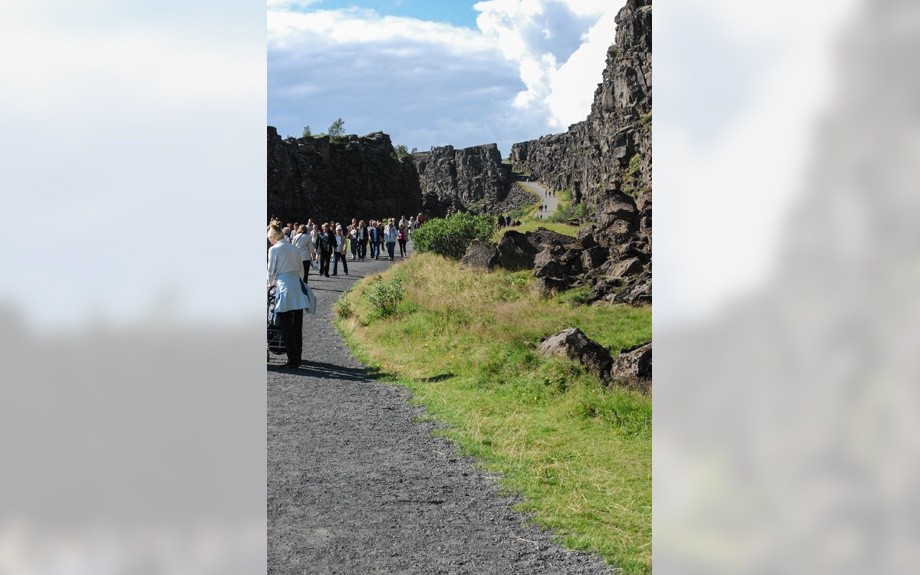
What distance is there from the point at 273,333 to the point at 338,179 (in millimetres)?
45592

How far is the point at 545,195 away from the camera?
341 ft

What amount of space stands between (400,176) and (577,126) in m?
44.4

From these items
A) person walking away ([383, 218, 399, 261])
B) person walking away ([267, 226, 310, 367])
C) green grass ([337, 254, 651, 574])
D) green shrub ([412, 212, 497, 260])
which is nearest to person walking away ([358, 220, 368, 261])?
person walking away ([383, 218, 399, 261])

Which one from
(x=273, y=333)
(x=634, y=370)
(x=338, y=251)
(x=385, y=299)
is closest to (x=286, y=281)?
(x=273, y=333)

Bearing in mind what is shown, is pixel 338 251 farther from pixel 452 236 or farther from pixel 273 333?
pixel 273 333

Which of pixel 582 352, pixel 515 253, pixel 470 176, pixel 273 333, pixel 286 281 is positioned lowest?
pixel 582 352

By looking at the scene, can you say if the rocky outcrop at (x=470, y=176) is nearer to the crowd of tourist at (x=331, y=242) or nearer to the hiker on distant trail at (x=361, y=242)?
the crowd of tourist at (x=331, y=242)

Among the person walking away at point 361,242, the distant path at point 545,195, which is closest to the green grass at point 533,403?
the person walking away at point 361,242

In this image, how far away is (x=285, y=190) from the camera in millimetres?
47156

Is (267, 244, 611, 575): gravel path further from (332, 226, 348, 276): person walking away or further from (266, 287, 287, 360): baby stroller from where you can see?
(332, 226, 348, 276): person walking away
